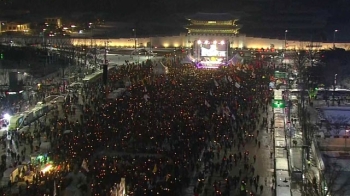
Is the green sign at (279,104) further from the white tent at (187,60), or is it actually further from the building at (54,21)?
the building at (54,21)

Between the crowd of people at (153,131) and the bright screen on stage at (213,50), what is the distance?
6.96m

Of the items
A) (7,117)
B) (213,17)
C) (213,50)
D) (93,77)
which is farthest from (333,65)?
(7,117)

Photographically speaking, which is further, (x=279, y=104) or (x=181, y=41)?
(x=181, y=41)

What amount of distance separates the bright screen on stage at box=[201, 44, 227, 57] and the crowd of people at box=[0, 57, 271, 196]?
696 centimetres

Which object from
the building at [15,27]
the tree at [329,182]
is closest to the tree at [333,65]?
the tree at [329,182]

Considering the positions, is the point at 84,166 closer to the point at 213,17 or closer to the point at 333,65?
the point at 333,65

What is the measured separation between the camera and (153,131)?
13.6 metres

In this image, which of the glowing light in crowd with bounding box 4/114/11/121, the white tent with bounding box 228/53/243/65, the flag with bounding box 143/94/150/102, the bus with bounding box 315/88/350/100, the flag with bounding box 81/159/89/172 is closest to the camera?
the flag with bounding box 81/159/89/172

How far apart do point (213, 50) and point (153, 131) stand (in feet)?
49.7

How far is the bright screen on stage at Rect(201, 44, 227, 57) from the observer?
1109 inches

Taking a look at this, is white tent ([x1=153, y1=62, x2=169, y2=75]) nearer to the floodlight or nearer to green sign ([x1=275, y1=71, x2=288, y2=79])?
green sign ([x1=275, y1=71, x2=288, y2=79])

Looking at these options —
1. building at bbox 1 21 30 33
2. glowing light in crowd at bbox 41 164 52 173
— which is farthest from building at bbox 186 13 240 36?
glowing light in crowd at bbox 41 164 52 173

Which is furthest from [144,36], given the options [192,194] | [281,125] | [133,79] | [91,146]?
[192,194]

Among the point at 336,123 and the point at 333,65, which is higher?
the point at 333,65
